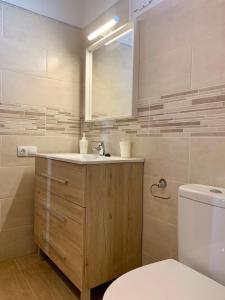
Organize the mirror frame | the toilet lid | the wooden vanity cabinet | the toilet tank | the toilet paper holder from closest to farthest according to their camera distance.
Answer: the toilet lid < the toilet tank < the wooden vanity cabinet < the toilet paper holder < the mirror frame

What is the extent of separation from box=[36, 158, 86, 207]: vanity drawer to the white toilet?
1.56 feet

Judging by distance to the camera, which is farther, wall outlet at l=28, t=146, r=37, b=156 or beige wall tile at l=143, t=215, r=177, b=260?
wall outlet at l=28, t=146, r=37, b=156

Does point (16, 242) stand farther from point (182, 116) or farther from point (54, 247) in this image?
point (182, 116)

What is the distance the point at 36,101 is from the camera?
185cm

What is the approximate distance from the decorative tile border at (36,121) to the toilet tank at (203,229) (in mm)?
1265

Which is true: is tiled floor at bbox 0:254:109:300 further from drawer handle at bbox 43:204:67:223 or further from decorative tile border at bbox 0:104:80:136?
decorative tile border at bbox 0:104:80:136

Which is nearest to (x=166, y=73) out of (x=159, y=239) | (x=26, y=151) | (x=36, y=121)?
(x=159, y=239)

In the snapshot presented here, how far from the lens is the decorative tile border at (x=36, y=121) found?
1736 millimetres

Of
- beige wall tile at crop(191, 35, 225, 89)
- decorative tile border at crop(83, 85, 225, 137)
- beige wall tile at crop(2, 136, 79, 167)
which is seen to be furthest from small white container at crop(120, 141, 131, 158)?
beige wall tile at crop(2, 136, 79, 167)

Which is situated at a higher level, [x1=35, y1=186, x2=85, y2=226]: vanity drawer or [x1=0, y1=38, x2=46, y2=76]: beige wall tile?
[x1=0, y1=38, x2=46, y2=76]: beige wall tile

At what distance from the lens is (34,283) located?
151 cm

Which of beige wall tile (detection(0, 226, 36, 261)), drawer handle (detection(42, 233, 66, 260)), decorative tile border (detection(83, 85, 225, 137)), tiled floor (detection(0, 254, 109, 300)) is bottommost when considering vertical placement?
tiled floor (detection(0, 254, 109, 300))

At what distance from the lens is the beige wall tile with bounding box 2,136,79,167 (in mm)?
1743

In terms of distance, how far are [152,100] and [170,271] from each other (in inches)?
37.1
